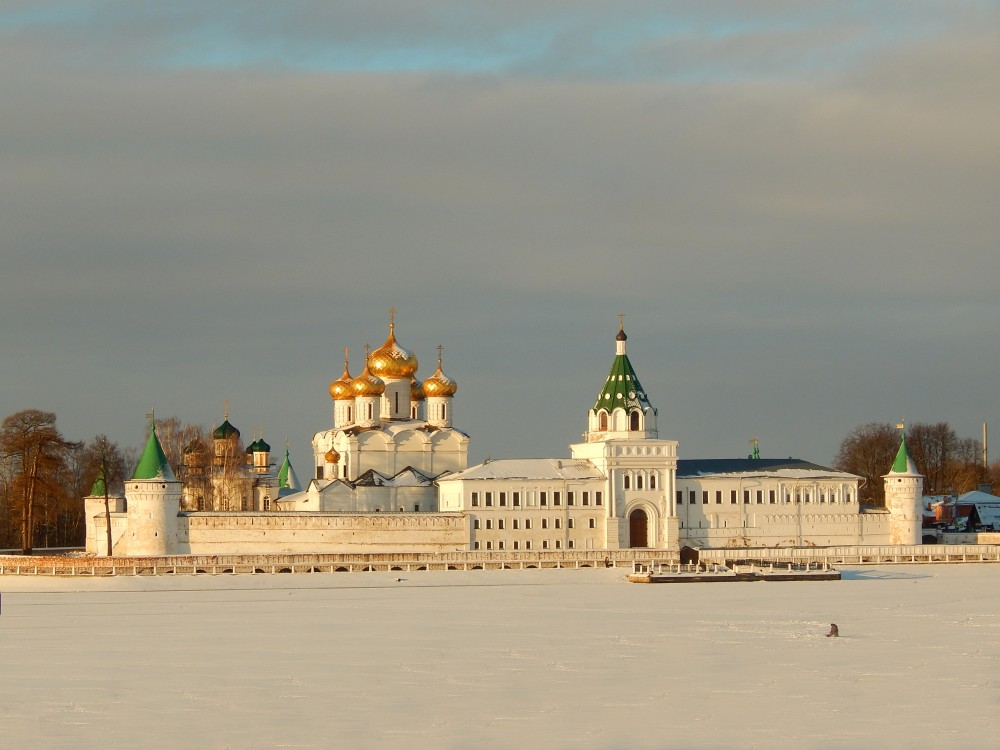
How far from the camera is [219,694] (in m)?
25.6

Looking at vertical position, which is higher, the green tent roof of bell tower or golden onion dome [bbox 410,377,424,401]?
golden onion dome [bbox 410,377,424,401]

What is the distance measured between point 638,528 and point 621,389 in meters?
5.31

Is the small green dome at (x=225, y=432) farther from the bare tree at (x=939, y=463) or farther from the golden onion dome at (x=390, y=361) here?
the bare tree at (x=939, y=463)

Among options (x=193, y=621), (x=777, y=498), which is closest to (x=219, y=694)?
(x=193, y=621)

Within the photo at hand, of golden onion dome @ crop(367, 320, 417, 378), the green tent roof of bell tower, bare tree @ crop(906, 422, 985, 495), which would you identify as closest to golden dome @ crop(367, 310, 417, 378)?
golden onion dome @ crop(367, 320, 417, 378)

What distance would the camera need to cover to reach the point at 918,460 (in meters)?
103

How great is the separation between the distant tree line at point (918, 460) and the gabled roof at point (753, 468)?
22.8 meters

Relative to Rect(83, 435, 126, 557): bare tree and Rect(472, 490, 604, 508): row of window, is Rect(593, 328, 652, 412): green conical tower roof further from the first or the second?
Rect(83, 435, 126, 557): bare tree

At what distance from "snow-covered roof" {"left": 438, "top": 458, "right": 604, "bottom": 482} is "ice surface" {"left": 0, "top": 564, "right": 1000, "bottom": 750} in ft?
62.9

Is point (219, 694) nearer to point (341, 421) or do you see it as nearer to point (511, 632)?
point (511, 632)

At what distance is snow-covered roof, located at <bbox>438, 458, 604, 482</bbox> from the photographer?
6556 centimetres

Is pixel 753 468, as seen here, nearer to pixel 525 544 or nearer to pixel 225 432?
pixel 525 544

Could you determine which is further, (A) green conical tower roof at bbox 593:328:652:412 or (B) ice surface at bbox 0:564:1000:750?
(A) green conical tower roof at bbox 593:328:652:412

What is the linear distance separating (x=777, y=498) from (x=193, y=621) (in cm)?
3446
